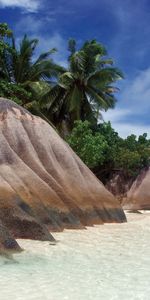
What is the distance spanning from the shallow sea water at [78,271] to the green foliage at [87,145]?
15.1 meters

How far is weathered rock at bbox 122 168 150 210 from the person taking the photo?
23.9 metres

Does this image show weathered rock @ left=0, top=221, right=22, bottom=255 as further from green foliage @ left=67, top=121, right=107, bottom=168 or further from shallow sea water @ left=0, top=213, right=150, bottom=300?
green foliage @ left=67, top=121, right=107, bottom=168

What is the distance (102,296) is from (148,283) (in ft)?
2.60

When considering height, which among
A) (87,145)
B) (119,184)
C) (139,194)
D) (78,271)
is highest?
(87,145)

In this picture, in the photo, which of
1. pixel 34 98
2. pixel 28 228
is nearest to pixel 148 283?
pixel 28 228

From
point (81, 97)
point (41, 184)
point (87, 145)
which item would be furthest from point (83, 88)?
point (41, 184)

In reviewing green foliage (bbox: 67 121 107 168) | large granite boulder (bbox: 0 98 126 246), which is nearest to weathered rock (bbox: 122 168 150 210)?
green foliage (bbox: 67 121 107 168)

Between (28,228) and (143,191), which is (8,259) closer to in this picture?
(28,228)

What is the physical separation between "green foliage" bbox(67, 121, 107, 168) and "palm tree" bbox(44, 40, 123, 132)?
3449mm

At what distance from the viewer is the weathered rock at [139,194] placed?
941 inches

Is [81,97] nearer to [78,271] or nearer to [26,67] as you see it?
[26,67]

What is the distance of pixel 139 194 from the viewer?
24.5m

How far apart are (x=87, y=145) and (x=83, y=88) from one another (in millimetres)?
6298

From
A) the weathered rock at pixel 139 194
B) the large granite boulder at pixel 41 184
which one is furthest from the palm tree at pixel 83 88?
the large granite boulder at pixel 41 184
